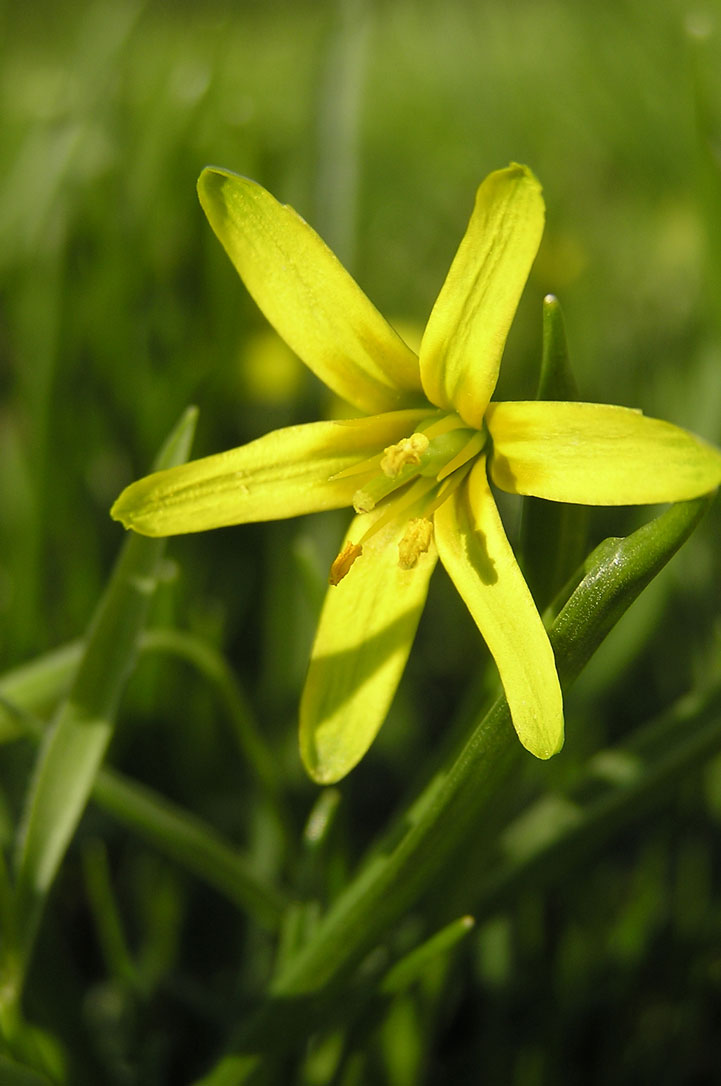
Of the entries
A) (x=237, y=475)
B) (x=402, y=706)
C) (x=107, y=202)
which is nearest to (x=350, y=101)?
(x=107, y=202)

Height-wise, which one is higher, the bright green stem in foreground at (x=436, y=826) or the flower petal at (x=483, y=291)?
the flower petal at (x=483, y=291)

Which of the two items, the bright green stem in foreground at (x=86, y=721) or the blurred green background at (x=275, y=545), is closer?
the bright green stem in foreground at (x=86, y=721)

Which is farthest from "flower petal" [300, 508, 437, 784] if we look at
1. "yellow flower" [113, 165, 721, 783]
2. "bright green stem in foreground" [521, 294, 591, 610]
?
"bright green stem in foreground" [521, 294, 591, 610]

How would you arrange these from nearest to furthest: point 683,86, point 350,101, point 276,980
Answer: point 276,980, point 350,101, point 683,86

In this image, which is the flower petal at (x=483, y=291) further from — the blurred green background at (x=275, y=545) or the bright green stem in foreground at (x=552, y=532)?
the blurred green background at (x=275, y=545)

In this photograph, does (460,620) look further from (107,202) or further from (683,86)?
(683,86)

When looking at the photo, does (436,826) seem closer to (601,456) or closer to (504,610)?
(504,610)

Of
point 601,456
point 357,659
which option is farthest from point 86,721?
point 601,456

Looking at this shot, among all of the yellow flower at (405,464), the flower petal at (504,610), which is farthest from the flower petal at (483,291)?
the flower petal at (504,610)

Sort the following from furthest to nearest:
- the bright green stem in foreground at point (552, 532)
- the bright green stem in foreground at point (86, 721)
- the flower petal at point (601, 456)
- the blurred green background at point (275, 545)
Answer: the blurred green background at point (275, 545) → the bright green stem in foreground at point (86, 721) → the bright green stem in foreground at point (552, 532) → the flower petal at point (601, 456)
